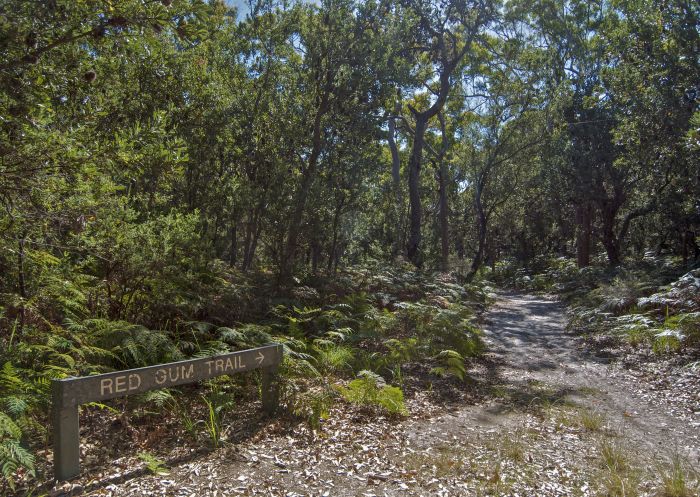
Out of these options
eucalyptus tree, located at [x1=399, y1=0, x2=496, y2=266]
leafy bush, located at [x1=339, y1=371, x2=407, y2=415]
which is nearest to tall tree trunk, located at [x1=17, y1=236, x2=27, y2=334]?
leafy bush, located at [x1=339, y1=371, x2=407, y2=415]

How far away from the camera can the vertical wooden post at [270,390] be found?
573 centimetres

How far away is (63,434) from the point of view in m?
3.95

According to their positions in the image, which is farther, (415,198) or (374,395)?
(415,198)

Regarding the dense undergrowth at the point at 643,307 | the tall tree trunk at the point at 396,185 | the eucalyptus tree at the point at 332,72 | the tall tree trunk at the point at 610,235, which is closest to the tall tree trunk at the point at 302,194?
the eucalyptus tree at the point at 332,72

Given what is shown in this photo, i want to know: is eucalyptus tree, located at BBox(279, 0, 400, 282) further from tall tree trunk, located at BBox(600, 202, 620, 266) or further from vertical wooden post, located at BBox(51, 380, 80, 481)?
tall tree trunk, located at BBox(600, 202, 620, 266)

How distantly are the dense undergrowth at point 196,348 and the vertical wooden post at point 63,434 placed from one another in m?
0.19

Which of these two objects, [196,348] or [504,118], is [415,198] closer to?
[504,118]

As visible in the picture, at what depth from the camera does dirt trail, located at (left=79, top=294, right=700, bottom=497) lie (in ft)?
14.4

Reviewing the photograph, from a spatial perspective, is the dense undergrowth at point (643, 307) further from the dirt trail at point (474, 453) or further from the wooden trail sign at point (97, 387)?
the wooden trail sign at point (97, 387)

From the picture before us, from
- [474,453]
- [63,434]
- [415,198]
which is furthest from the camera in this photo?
→ [415,198]

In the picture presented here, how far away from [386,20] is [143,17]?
35.1 ft

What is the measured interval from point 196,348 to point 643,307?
1031cm

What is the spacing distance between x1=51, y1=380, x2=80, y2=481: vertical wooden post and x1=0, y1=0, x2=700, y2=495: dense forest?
0.93 feet

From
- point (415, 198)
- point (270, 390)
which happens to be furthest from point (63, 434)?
point (415, 198)
